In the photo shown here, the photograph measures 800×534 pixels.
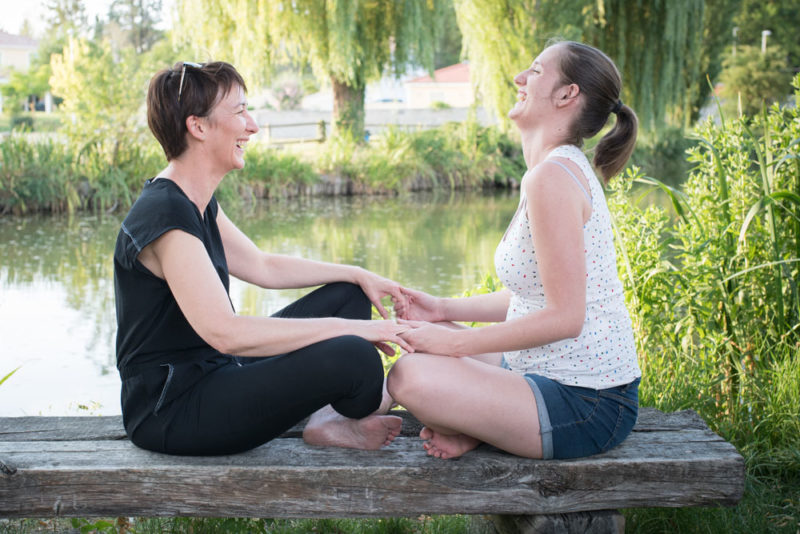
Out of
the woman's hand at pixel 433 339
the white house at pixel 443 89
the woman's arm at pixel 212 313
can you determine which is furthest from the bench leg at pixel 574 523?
the white house at pixel 443 89

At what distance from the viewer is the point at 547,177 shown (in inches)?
73.0

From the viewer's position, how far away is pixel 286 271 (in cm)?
254

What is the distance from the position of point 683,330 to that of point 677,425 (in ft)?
4.02

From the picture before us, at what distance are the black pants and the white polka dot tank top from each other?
0.40 metres

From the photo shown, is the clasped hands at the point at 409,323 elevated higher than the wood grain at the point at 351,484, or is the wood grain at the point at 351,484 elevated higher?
the clasped hands at the point at 409,323

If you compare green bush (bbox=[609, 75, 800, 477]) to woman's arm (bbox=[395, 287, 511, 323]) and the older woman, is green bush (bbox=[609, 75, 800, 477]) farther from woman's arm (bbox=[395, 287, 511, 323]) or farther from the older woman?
the older woman

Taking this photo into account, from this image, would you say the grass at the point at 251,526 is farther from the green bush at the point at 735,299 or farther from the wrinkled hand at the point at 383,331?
the green bush at the point at 735,299

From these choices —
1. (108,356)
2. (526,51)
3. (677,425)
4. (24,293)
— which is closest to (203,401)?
(677,425)

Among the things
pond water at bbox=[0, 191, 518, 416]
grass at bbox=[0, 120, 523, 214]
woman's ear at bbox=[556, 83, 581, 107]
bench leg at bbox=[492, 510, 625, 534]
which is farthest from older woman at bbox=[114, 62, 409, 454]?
grass at bbox=[0, 120, 523, 214]

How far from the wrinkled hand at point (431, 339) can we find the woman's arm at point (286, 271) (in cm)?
42

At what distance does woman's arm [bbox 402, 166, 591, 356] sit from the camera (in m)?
1.83

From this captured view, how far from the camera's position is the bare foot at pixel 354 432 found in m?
1.92

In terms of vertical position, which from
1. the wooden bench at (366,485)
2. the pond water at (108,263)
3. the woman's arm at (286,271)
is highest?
the woman's arm at (286,271)

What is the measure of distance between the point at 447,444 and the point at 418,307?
2.20 feet
